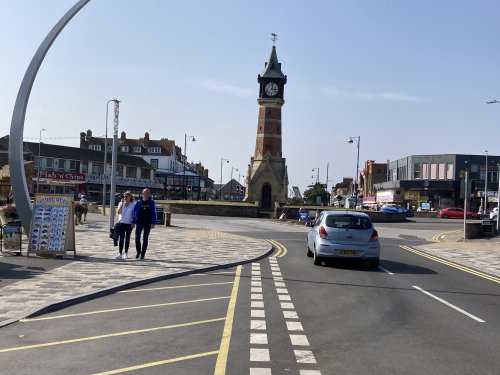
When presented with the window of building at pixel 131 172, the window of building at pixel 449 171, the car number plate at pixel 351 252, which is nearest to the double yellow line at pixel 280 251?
the car number plate at pixel 351 252

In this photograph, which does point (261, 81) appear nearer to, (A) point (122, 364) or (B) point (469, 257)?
(B) point (469, 257)

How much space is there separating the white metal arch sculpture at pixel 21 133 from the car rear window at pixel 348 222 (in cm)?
834

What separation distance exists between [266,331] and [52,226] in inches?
368

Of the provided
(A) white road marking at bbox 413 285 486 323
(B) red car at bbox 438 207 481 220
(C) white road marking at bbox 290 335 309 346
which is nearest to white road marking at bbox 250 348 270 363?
(C) white road marking at bbox 290 335 309 346

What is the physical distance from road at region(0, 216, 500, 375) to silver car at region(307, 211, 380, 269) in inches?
113

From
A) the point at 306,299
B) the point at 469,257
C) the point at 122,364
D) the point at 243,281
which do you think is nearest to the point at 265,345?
the point at 122,364

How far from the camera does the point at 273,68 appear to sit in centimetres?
6825

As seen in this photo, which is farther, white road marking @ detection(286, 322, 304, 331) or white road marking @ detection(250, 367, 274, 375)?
white road marking @ detection(286, 322, 304, 331)

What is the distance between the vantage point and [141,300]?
32.0ft

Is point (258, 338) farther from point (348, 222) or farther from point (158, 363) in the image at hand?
point (348, 222)

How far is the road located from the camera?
600 centimetres

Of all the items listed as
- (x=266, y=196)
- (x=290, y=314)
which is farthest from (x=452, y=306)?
(x=266, y=196)

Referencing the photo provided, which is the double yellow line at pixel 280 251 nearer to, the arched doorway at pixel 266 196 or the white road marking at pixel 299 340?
the white road marking at pixel 299 340

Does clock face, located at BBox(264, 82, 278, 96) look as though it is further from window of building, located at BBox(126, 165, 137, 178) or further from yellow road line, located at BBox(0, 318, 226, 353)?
yellow road line, located at BBox(0, 318, 226, 353)
